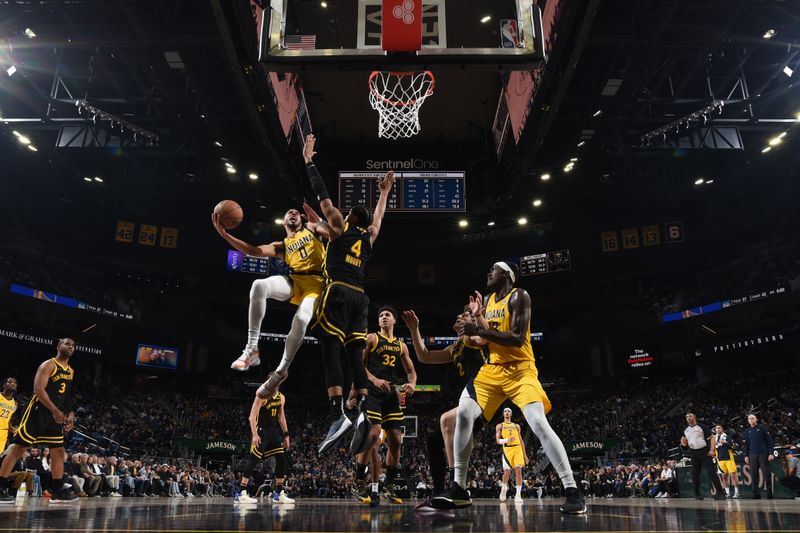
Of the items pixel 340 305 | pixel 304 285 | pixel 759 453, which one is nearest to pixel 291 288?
pixel 304 285

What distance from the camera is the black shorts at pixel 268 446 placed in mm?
8586

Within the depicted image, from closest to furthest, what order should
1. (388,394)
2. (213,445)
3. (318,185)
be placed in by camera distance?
(318,185) < (388,394) < (213,445)

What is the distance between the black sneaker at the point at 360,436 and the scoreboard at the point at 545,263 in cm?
2391

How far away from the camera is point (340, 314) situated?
521cm

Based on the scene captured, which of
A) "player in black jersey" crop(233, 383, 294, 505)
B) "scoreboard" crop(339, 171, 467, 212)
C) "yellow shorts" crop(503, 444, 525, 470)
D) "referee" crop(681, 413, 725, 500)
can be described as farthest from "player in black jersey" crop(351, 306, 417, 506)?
"scoreboard" crop(339, 171, 467, 212)

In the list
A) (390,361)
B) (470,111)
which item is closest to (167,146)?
(470,111)

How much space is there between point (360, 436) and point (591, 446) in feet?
72.7

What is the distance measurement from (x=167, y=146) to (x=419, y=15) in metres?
13.5

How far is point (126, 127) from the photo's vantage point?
1670 cm

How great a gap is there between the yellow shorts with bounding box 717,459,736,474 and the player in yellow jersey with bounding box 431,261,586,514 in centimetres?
1040

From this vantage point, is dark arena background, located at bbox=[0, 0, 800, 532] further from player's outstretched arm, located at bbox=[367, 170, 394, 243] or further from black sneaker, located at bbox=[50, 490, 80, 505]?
player's outstretched arm, located at bbox=[367, 170, 394, 243]

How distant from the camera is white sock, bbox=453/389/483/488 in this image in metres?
4.69

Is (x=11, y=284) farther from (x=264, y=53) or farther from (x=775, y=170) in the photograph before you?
(x=775, y=170)

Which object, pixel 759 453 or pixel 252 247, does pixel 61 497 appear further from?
pixel 759 453
